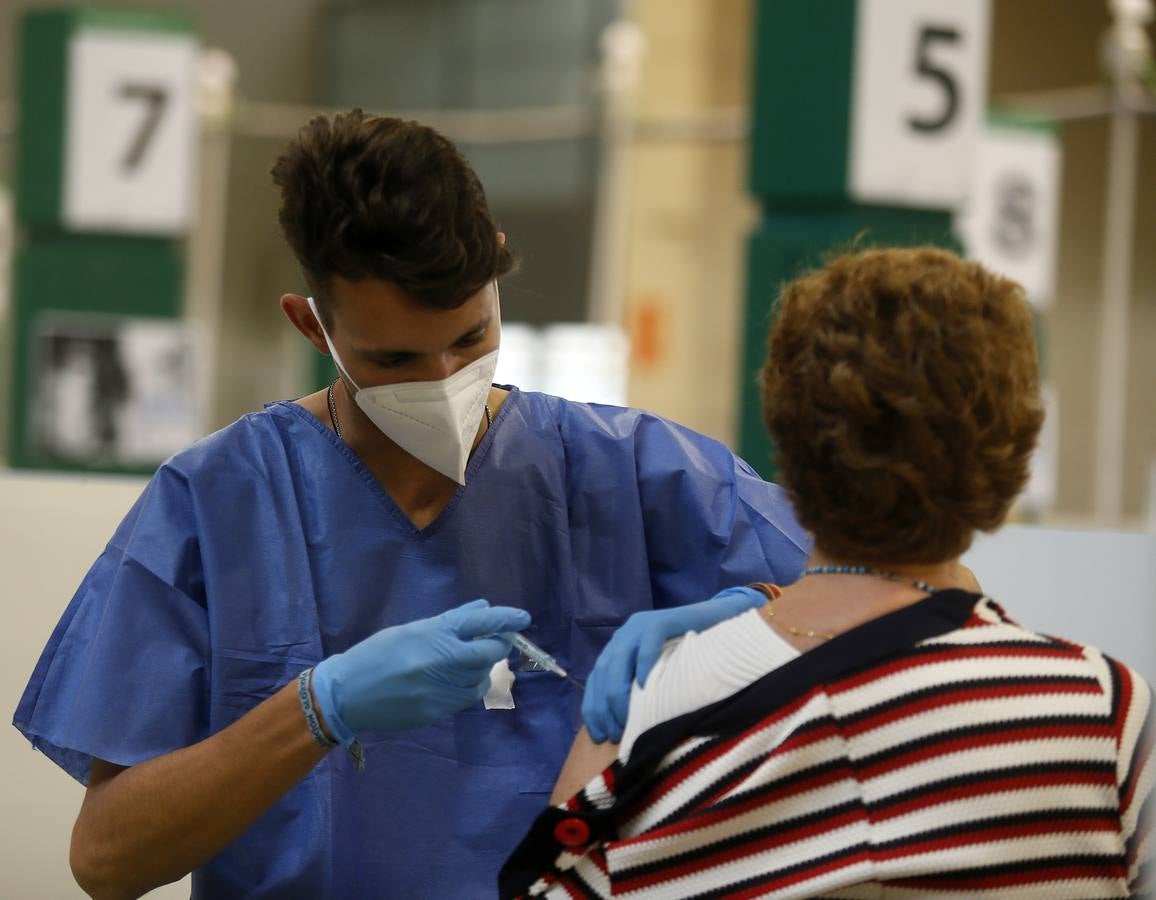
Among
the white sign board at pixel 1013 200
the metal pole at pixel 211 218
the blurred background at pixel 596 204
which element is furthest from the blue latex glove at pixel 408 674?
the metal pole at pixel 211 218

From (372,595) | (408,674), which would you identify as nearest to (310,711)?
(408,674)

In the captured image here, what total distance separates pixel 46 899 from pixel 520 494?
89 centimetres

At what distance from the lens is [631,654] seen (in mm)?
1196

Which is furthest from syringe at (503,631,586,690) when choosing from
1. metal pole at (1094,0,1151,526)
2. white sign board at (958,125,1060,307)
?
metal pole at (1094,0,1151,526)

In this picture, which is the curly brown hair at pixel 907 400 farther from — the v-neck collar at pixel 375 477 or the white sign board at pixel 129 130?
the white sign board at pixel 129 130

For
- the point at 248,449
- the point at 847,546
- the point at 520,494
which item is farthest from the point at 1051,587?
the point at 248,449

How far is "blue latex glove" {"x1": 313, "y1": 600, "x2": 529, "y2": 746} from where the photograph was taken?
1176 millimetres

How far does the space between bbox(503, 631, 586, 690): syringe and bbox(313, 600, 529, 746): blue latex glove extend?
0.05 m

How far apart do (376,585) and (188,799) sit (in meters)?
0.28

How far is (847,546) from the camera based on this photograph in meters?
1.05

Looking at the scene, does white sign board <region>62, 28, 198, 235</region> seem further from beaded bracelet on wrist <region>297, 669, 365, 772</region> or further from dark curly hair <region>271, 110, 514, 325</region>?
beaded bracelet on wrist <region>297, 669, 365, 772</region>

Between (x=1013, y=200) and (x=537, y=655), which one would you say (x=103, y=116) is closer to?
(x=1013, y=200)

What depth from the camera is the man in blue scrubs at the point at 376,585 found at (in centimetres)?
122

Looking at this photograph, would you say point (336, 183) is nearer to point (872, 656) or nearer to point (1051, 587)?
point (872, 656)
